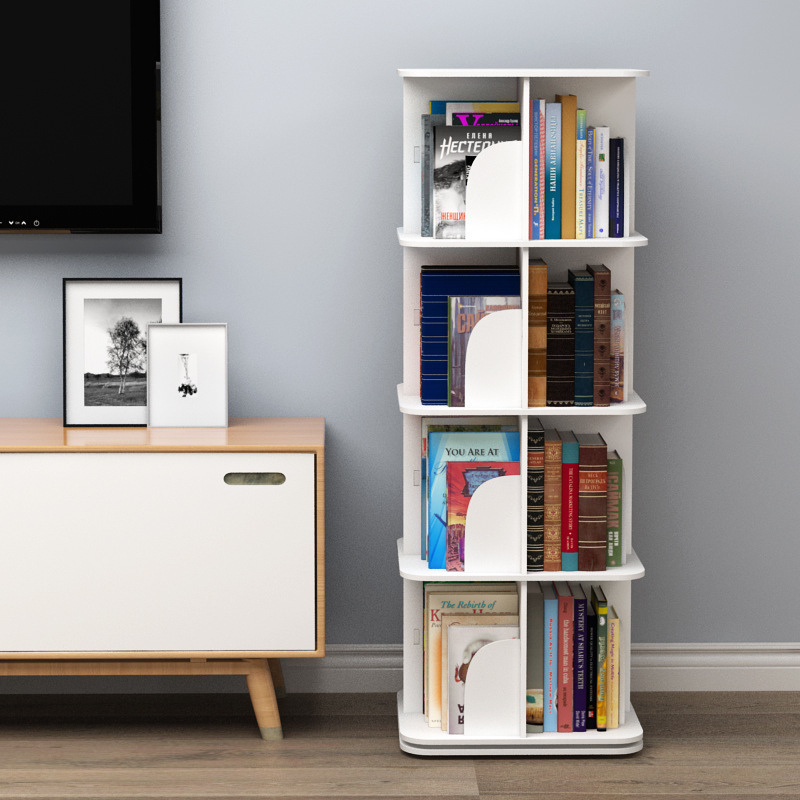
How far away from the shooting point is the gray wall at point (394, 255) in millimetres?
2674

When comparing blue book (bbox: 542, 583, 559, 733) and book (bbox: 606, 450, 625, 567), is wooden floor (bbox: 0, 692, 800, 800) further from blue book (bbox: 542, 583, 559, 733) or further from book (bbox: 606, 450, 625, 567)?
book (bbox: 606, 450, 625, 567)

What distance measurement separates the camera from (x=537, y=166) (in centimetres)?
235

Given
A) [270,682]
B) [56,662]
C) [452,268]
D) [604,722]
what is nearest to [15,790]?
[56,662]

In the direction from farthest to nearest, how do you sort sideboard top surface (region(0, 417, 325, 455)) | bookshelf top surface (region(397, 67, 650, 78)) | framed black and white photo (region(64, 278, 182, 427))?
framed black and white photo (region(64, 278, 182, 427)), sideboard top surface (region(0, 417, 325, 455)), bookshelf top surface (region(397, 67, 650, 78))

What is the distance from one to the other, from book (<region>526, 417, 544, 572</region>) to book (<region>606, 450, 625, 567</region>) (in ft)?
0.50

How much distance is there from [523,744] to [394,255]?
116 cm

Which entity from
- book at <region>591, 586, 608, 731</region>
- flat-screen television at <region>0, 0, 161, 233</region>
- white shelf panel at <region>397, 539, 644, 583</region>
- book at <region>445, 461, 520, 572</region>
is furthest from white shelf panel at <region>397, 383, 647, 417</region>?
flat-screen television at <region>0, 0, 161, 233</region>

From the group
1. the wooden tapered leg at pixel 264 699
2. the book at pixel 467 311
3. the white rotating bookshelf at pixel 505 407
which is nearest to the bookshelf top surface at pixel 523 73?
the white rotating bookshelf at pixel 505 407

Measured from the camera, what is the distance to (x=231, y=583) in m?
2.46

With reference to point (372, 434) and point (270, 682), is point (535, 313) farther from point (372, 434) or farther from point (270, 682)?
point (270, 682)

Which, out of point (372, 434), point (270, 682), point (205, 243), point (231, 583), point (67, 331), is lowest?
point (270, 682)

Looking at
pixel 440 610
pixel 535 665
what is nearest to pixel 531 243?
pixel 440 610

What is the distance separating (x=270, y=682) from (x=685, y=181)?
1518 mm

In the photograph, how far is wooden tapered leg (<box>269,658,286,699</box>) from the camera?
9.08 feet
